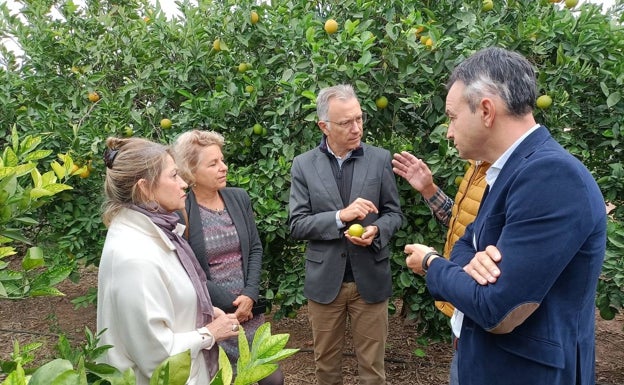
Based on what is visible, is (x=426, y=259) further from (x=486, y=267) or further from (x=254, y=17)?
(x=254, y=17)

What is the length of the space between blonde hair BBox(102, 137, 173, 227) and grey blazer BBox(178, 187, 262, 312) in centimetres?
56

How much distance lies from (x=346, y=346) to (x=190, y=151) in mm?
2371

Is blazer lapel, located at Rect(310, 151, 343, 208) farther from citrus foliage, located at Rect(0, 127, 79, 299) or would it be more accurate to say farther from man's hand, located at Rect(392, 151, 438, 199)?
citrus foliage, located at Rect(0, 127, 79, 299)

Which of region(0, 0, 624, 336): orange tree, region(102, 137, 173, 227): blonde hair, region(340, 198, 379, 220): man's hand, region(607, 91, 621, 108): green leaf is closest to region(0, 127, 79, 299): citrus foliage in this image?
region(102, 137, 173, 227): blonde hair

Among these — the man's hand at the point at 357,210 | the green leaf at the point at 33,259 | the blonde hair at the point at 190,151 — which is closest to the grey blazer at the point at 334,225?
the man's hand at the point at 357,210

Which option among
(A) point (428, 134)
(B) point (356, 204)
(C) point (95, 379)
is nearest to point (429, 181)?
(B) point (356, 204)

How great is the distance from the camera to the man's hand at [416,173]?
2635mm

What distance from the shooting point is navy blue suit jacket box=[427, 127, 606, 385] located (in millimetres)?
1305

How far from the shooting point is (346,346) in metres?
4.34

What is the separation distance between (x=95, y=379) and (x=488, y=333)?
3.54ft

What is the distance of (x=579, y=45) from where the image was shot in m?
2.90

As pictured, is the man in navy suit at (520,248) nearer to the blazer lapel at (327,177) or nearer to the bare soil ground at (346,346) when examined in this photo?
the blazer lapel at (327,177)

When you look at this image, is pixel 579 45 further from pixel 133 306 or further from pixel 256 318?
pixel 133 306

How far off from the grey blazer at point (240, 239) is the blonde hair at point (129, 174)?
22.2 inches
